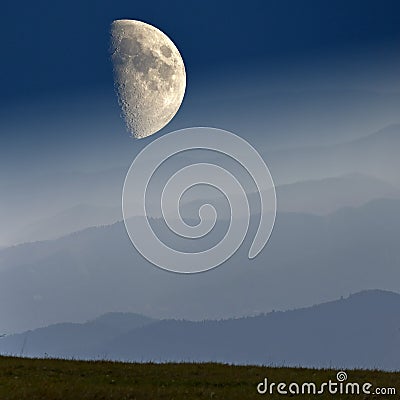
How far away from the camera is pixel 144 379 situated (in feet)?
Result: 82.5

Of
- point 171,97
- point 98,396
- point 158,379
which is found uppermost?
point 171,97

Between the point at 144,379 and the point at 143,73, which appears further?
the point at 143,73

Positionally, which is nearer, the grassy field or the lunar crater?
the grassy field

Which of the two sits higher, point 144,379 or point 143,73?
point 143,73

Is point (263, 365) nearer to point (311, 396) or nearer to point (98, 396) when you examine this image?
point (311, 396)

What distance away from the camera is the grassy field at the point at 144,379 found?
835 inches

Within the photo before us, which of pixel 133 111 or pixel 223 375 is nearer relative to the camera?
pixel 223 375

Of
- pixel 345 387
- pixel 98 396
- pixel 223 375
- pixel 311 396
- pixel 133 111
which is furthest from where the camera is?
pixel 133 111

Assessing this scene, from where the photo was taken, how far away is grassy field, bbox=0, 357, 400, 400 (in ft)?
69.6

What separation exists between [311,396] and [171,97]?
47459mm

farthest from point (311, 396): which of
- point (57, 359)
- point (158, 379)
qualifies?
point (57, 359)

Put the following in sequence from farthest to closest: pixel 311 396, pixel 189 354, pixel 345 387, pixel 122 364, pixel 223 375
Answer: pixel 189 354
pixel 122 364
pixel 223 375
pixel 345 387
pixel 311 396

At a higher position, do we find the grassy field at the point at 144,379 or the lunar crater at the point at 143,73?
the lunar crater at the point at 143,73

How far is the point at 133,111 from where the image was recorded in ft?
200
